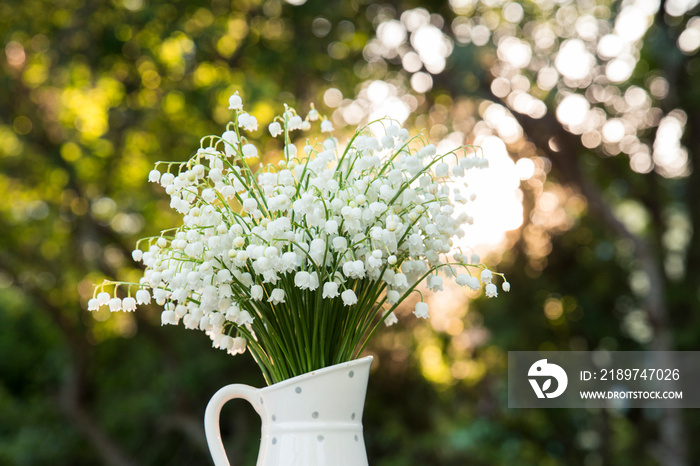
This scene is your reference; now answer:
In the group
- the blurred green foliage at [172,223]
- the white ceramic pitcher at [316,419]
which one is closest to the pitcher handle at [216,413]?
the white ceramic pitcher at [316,419]

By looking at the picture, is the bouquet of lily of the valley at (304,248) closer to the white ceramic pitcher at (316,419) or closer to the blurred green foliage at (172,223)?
the white ceramic pitcher at (316,419)

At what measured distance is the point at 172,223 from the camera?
5129 millimetres

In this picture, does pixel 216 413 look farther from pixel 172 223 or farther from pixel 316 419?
pixel 172 223

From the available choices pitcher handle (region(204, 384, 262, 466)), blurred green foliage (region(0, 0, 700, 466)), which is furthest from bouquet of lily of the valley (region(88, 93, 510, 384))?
blurred green foliage (region(0, 0, 700, 466))

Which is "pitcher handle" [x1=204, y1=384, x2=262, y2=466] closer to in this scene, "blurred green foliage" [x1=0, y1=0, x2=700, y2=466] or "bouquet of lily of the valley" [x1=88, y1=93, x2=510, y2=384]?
"bouquet of lily of the valley" [x1=88, y1=93, x2=510, y2=384]

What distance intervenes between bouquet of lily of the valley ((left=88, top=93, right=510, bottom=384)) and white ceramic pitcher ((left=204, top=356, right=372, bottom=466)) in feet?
0.17

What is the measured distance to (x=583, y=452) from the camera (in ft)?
18.7

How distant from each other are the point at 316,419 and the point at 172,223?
436 cm

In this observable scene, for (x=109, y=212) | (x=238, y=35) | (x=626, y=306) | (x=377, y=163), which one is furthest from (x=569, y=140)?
(x=377, y=163)

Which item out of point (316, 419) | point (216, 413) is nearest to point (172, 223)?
point (216, 413)

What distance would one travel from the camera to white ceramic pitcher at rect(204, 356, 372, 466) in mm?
954

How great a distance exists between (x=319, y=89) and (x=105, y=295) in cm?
411

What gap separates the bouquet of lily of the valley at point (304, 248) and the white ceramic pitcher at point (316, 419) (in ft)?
0.17

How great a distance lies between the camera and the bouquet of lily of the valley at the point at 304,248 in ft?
3.17
